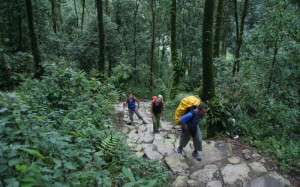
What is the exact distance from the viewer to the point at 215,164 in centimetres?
658

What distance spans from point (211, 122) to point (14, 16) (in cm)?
1482

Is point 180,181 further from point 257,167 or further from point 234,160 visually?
point 257,167

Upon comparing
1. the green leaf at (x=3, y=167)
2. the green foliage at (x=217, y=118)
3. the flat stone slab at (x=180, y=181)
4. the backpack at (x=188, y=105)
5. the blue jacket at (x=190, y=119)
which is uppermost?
the green leaf at (x=3, y=167)

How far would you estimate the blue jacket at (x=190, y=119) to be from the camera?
604 cm

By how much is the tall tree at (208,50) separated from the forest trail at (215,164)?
5.33ft

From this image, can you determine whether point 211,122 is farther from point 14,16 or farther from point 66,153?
point 14,16

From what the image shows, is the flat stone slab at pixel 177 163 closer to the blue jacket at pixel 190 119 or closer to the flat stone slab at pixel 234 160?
the blue jacket at pixel 190 119

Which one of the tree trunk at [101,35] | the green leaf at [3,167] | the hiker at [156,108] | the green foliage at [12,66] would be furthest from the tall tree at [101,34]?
the green leaf at [3,167]

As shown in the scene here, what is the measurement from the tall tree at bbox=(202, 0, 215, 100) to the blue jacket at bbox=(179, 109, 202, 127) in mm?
2170

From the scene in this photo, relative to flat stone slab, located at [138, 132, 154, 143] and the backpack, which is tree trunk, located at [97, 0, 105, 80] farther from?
the backpack

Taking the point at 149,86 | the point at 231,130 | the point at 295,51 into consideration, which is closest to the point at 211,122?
the point at 231,130

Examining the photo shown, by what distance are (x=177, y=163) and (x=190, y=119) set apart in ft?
4.10

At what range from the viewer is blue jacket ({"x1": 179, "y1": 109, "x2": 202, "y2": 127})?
6035 mm

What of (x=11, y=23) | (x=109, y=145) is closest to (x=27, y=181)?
(x=109, y=145)
